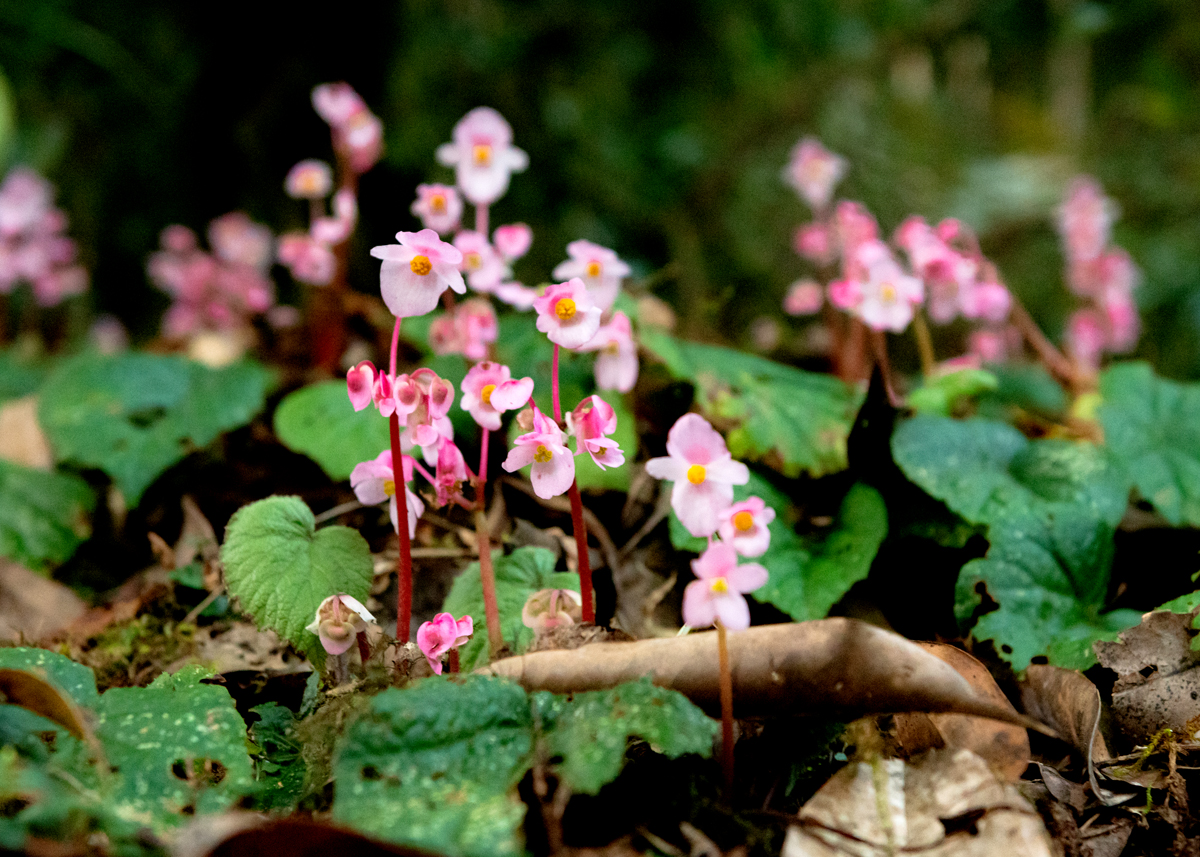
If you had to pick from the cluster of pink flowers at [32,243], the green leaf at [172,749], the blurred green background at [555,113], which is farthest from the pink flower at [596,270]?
→ the cluster of pink flowers at [32,243]

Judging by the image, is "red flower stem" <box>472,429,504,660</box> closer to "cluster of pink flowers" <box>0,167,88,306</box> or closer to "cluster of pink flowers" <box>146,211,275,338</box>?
"cluster of pink flowers" <box>146,211,275,338</box>

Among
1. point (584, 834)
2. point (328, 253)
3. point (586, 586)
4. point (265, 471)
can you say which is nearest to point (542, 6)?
point (328, 253)

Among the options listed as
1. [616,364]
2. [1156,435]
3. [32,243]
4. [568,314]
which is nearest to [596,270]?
[616,364]

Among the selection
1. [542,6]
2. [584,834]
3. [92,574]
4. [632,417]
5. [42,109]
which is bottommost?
[92,574]

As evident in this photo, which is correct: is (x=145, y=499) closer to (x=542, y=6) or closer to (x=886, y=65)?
(x=542, y=6)

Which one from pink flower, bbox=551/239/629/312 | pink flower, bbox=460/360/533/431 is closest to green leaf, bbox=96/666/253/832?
pink flower, bbox=460/360/533/431

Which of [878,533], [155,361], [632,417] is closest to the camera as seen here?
[878,533]

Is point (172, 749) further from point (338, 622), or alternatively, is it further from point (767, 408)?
point (767, 408)
